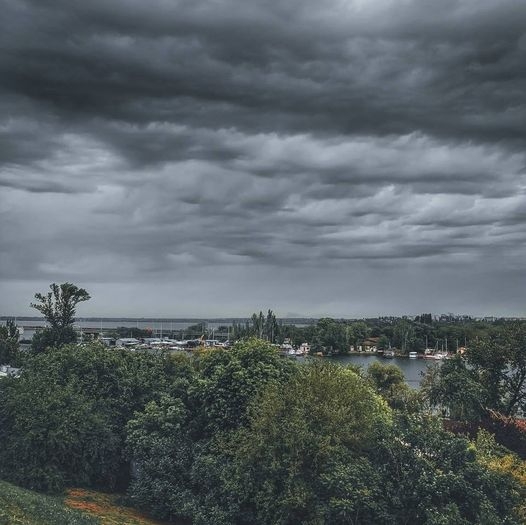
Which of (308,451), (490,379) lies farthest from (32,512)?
(490,379)

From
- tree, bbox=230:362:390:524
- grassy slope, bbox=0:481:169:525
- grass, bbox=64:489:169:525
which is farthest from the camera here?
grass, bbox=64:489:169:525

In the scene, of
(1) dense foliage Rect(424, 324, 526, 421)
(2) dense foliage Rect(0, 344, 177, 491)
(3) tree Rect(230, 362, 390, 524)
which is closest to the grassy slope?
(2) dense foliage Rect(0, 344, 177, 491)

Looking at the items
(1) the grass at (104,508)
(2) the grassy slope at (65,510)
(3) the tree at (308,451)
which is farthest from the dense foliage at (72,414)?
(3) the tree at (308,451)

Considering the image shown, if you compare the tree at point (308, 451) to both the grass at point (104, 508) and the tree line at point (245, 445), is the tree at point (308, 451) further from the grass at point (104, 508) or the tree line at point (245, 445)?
the grass at point (104, 508)

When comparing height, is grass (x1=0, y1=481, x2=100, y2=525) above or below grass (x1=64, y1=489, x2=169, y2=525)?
above

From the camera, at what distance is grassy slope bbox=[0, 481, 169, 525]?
27719 millimetres

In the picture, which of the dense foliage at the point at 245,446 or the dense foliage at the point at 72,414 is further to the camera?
the dense foliage at the point at 72,414

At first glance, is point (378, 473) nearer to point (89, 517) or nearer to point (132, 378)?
point (89, 517)

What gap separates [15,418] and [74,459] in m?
4.94

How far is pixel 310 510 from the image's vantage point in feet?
107

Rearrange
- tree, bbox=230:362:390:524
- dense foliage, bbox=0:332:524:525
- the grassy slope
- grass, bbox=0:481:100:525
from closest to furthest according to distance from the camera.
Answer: grass, bbox=0:481:100:525, the grassy slope, dense foliage, bbox=0:332:524:525, tree, bbox=230:362:390:524

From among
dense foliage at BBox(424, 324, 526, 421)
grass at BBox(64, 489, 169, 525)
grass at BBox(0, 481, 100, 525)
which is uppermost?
dense foliage at BBox(424, 324, 526, 421)

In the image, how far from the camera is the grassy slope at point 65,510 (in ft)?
90.9

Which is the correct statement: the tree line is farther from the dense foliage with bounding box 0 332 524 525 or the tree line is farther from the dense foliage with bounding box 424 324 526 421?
the dense foliage with bounding box 424 324 526 421
